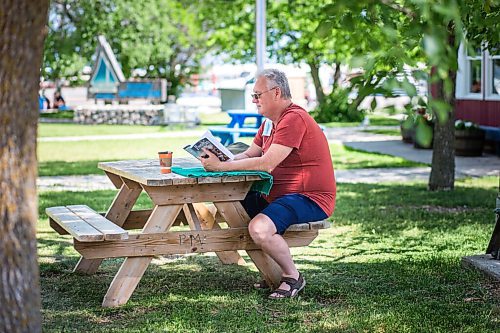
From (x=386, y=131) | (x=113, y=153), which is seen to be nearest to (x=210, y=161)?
(x=113, y=153)

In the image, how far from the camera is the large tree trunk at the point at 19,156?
3.25 m

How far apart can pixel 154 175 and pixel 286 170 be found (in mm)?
841

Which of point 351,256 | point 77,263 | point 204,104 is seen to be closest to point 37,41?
point 77,263

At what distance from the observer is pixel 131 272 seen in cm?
558

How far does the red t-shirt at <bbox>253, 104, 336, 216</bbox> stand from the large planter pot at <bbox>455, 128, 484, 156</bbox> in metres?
10.2

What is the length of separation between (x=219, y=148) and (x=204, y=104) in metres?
37.8

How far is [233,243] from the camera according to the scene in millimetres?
5793

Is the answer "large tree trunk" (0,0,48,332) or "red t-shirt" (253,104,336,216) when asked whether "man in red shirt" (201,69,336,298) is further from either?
"large tree trunk" (0,0,48,332)

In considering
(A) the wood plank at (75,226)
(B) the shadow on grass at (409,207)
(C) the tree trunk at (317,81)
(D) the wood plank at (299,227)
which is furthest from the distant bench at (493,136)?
(C) the tree trunk at (317,81)

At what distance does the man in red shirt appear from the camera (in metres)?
5.66

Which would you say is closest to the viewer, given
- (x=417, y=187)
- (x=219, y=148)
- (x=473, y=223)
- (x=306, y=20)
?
(x=219, y=148)

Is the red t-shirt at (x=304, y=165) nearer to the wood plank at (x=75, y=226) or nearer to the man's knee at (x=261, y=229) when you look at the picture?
the man's knee at (x=261, y=229)

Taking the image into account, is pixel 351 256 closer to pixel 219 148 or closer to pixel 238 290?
pixel 238 290

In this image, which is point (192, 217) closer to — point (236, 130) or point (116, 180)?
point (116, 180)
